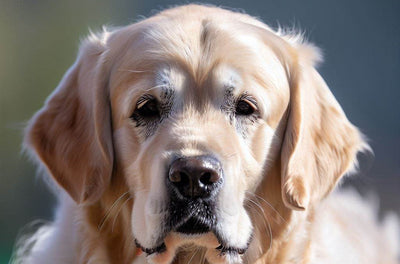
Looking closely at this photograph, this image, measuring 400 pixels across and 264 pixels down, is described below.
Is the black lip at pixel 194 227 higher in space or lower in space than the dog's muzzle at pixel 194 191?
lower

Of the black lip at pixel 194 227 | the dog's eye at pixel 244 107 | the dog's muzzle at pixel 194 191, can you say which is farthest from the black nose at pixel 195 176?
the dog's eye at pixel 244 107

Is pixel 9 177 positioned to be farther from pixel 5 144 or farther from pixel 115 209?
pixel 115 209

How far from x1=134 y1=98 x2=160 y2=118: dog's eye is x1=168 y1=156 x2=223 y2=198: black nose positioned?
→ 49 cm

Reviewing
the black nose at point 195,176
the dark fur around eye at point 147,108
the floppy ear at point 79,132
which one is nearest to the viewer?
the black nose at point 195,176

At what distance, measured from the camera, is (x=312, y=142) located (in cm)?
368

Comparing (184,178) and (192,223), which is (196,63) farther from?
(192,223)

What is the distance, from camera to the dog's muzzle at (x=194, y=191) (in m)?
2.95

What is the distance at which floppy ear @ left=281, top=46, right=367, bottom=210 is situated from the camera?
3.53 metres

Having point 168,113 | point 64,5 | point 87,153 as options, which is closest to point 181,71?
point 168,113

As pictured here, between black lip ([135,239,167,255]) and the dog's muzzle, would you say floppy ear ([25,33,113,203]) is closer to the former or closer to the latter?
black lip ([135,239,167,255])

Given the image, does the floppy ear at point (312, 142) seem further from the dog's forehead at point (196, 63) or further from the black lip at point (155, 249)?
the black lip at point (155, 249)

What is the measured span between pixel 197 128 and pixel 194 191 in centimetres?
39

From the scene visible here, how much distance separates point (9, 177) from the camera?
7.11 metres

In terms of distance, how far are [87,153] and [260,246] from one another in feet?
3.49
